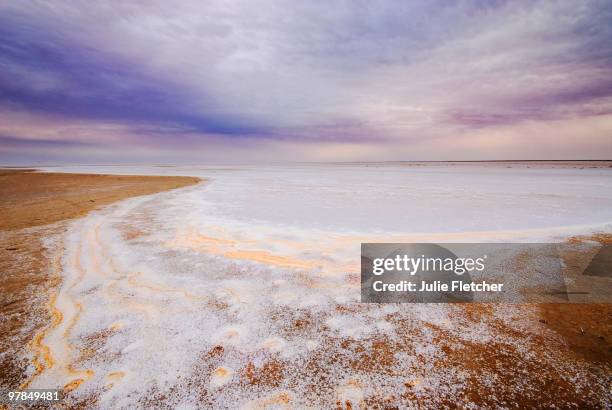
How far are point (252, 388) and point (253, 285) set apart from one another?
1652 millimetres

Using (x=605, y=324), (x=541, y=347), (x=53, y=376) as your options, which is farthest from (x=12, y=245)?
(x=605, y=324)

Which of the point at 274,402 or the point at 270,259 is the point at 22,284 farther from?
the point at 274,402

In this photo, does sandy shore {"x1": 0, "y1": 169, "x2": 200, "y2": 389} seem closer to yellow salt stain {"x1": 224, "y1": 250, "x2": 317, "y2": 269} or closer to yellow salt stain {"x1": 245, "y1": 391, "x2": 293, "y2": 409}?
yellow salt stain {"x1": 245, "y1": 391, "x2": 293, "y2": 409}

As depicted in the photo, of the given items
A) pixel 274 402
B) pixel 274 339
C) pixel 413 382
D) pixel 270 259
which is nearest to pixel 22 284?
pixel 270 259

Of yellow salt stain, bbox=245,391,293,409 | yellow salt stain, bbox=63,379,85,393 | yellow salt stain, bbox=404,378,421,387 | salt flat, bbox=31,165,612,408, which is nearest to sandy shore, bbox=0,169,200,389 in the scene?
salt flat, bbox=31,165,612,408

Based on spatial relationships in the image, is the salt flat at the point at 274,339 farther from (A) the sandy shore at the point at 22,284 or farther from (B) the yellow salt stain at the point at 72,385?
(A) the sandy shore at the point at 22,284

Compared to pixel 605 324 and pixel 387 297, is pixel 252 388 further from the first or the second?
pixel 605 324

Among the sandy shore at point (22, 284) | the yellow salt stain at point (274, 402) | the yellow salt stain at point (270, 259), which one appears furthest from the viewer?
the yellow salt stain at point (270, 259)

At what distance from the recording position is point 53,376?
2072 mm

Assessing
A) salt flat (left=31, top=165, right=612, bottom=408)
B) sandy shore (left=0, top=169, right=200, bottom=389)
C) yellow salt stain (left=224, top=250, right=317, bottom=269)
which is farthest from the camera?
yellow salt stain (left=224, top=250, right=317, bottom=269)

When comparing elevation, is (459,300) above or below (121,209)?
below

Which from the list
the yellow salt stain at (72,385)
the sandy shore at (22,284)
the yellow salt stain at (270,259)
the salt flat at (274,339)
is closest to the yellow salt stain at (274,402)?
the salt flat at (274,339)

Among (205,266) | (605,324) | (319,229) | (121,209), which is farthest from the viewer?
(121,209)

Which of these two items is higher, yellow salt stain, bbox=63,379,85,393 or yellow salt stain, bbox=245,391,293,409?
yellow salt stain, bbox=63,379,85,393
